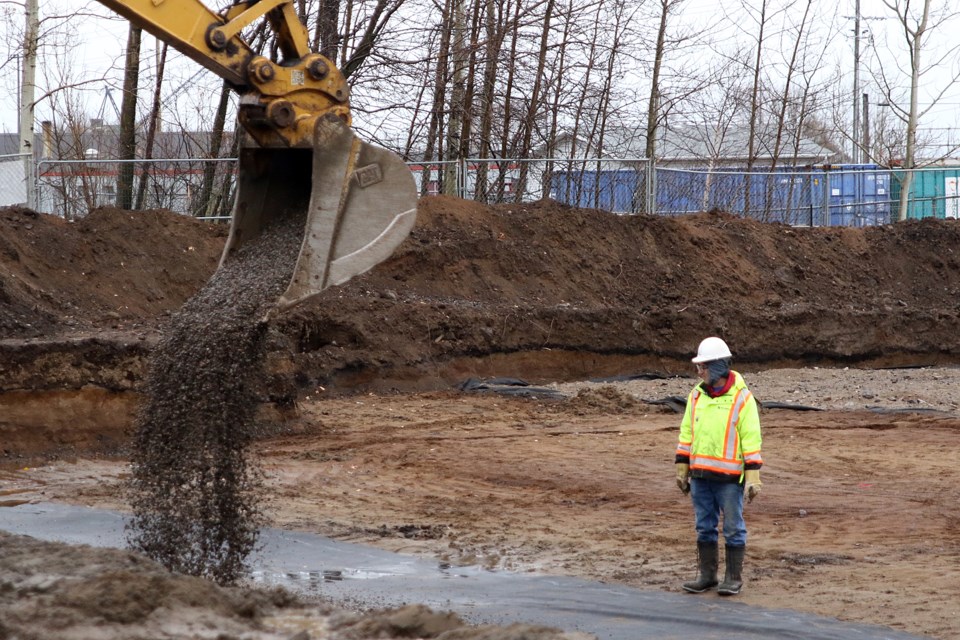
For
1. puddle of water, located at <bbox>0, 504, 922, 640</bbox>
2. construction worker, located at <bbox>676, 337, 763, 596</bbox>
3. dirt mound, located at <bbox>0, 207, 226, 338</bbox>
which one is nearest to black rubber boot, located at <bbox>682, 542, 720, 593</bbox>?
construction worker, located at <bbox>676, 337, 763, 596</bbox>

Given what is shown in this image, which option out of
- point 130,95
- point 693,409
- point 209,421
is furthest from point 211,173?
point 693,409

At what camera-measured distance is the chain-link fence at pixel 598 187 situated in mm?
18453

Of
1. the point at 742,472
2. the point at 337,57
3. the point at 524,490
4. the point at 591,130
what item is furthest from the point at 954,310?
the point at 742,472

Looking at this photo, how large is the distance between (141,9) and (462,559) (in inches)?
156

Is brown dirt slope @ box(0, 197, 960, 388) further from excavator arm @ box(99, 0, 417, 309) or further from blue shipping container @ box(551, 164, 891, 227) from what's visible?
excavator arm @ box(99, 0, 417, 309)

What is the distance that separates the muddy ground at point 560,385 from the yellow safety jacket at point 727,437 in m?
0.73

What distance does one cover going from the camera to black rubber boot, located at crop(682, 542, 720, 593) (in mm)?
6477

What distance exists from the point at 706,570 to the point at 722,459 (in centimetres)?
65

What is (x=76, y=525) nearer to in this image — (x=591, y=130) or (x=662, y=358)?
(x=662, y=358)

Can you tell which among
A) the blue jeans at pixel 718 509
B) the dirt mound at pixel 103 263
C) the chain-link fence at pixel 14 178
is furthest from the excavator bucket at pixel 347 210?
the chain-link fence at pixel 14 178

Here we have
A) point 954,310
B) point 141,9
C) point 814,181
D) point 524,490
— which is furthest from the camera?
point 814,181

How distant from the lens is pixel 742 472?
6441 millimetres

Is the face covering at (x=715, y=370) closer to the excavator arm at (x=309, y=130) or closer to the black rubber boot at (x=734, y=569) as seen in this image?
the black rubber boot at (x=734, y=569)

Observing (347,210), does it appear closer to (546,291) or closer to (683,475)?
(683,475)
